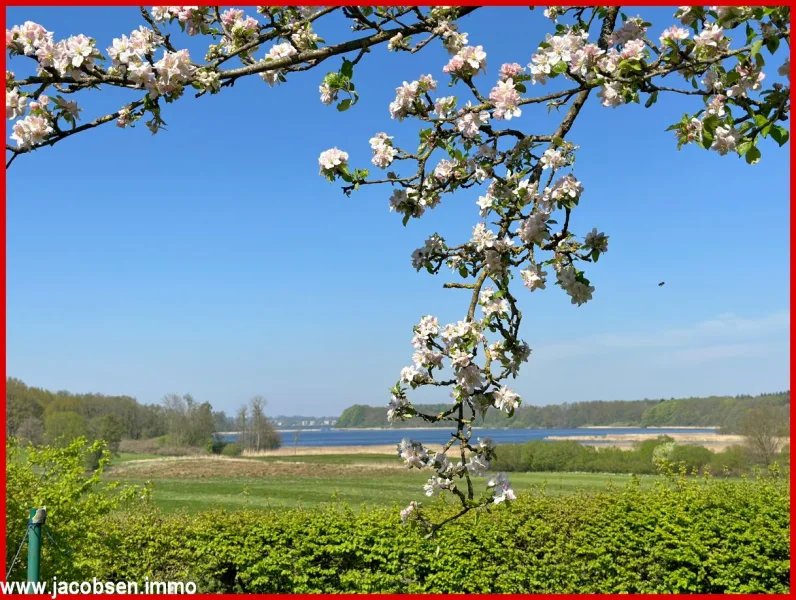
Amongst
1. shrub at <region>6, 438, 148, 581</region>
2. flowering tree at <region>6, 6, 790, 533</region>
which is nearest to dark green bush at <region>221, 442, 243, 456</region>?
shrub at <region>6, 438, 148, 581</region>

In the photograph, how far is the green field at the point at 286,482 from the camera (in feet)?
80.7

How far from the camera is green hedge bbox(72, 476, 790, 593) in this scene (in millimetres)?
7168

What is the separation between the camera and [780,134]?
2006mm

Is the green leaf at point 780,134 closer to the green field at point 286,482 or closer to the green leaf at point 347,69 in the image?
the green leaf at point 347,69

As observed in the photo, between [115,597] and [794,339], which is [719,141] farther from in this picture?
[115,597]

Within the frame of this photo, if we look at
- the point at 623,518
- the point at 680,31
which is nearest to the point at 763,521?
the point at 623,518

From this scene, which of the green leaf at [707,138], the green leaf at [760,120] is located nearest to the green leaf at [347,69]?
the green leaf at [707,138]

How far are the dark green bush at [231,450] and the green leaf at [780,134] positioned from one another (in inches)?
2269

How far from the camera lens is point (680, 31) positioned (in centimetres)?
200

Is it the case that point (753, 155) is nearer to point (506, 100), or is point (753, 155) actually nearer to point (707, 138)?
point (707, 138)

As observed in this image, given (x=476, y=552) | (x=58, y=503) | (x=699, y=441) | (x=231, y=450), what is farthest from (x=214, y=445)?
(x=58, y=503)

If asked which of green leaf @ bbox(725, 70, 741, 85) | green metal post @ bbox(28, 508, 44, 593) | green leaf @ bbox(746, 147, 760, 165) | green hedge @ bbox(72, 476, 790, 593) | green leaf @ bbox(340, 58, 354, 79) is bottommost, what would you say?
green hedge @ bbox(72, 476, 790, 593)

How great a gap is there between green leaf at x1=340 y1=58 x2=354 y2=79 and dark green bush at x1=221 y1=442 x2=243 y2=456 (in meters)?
57.0

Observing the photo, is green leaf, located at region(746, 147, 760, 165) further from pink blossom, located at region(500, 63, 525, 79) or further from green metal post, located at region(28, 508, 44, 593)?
green metal post, located at region(28, 508, 44, 593)
